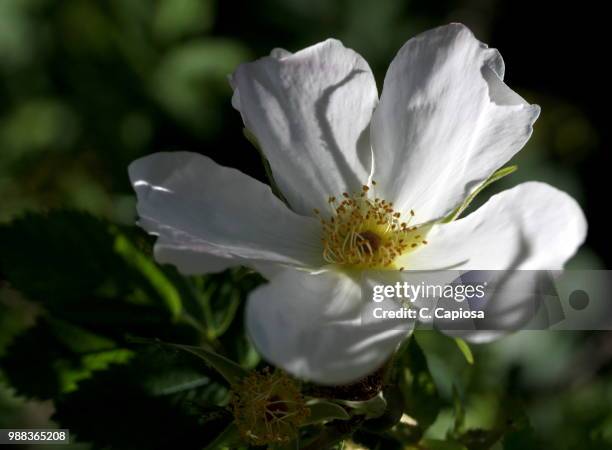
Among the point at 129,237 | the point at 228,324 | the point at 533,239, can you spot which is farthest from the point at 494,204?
the point at 129,237

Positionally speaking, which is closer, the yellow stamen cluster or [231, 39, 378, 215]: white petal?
the yellow stamen cluster

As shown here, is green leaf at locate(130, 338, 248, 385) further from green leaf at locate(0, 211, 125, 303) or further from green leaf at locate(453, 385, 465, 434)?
green leaf at locate(453, 385, 465, 434)

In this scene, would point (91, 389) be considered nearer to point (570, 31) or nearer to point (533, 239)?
point (533, 239)

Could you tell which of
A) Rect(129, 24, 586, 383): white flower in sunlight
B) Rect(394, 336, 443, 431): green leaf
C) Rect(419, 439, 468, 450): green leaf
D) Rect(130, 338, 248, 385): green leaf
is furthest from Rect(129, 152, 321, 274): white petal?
Rect(419, 439, 468, 450): green leaf

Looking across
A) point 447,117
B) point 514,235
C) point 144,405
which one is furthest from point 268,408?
point 447,117

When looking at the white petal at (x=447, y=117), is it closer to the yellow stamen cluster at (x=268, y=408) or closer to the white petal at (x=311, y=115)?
the white petal at (x=311, y=115)

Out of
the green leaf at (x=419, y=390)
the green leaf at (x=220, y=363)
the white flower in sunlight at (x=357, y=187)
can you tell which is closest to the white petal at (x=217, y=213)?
the white flower in sunlight at (x=357, y=187)
